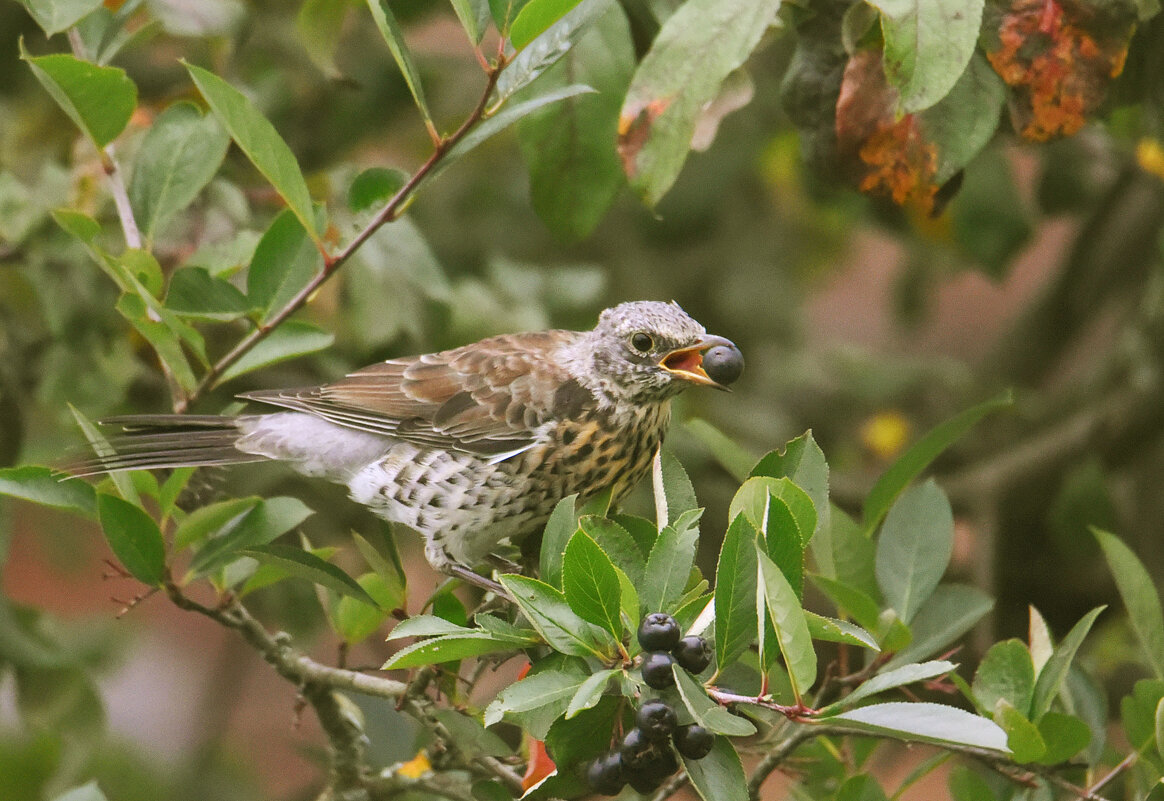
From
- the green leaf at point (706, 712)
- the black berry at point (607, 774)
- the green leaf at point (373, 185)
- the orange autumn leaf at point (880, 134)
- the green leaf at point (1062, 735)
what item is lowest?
the green leaf at point (1062, 735)

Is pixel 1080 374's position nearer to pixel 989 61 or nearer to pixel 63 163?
pixel 989 61

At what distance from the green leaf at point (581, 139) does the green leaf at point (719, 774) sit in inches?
44.7

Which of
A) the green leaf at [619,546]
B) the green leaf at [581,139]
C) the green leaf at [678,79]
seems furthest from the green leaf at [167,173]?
the green leaf at [619,546]

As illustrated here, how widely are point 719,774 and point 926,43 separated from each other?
1.13 meters

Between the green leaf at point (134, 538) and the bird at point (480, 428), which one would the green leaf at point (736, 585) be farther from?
the green leaf at point (134, 538)

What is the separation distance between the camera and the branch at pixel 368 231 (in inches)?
79.5

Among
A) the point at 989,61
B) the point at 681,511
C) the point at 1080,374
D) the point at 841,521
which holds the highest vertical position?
the point at 989,61

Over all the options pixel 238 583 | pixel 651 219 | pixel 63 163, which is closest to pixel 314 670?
pixel 238 583

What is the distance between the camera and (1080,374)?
538 cm

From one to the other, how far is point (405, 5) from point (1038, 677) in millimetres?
2199

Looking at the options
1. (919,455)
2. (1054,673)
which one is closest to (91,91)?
(919,455)

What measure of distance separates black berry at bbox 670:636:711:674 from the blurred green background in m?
1.06

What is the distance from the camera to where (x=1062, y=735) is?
80.2 inches

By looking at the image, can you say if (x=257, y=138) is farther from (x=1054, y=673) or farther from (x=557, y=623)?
(x=1054, y=673)
